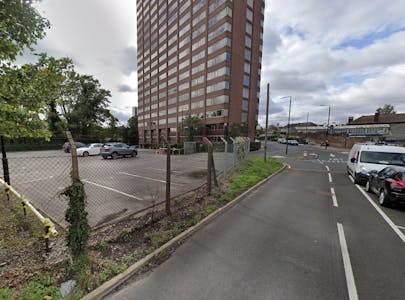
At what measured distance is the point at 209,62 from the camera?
38.8 m

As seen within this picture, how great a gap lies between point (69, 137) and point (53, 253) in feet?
7.07

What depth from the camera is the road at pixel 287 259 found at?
2504 millimetres

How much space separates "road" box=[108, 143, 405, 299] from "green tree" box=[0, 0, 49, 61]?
155 inches

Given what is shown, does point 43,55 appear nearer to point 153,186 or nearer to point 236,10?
point 153,186

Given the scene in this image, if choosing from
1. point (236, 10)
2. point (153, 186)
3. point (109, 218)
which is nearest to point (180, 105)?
point (236, 10)

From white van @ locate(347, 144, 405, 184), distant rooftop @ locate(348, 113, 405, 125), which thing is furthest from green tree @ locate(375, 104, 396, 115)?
white van @ locate(347, 144, 405, 184)

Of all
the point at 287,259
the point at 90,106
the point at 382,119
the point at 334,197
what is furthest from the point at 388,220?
the point at 382,119

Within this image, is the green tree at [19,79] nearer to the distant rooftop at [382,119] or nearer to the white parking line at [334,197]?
the white parking line at [334,197]

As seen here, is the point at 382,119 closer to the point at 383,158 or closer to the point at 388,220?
the point at 383,158

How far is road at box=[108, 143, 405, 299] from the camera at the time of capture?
2.50m

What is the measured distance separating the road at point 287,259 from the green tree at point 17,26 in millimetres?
3940

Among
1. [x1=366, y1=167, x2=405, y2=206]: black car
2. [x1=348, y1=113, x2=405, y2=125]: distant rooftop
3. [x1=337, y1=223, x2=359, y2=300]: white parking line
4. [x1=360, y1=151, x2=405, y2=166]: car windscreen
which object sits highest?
[x1=348, y1=113, x2=405, y2=125]: distant rooftop

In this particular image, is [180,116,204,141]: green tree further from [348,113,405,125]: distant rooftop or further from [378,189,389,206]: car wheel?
[348,113,405,125]: distant rooftop

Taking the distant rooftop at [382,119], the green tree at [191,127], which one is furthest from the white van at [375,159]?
the distant rooftop at [382,119]
